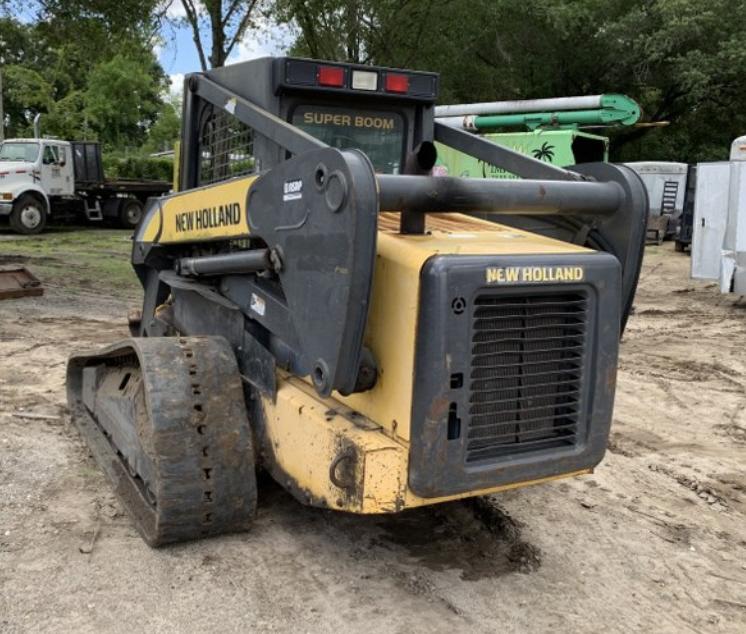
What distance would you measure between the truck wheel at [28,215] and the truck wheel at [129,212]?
2.49 metres

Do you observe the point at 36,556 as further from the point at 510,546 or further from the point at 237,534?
the point at 510,546

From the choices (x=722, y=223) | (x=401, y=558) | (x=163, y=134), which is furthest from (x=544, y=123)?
(x=163, y=134)

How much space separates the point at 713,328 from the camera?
10.5 m

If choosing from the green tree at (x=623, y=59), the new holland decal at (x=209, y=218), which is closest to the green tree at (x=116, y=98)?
the green tree at (x=623, y=59)

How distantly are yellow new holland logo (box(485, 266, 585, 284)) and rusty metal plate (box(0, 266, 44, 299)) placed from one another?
8566mm

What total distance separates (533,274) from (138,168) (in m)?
29.6

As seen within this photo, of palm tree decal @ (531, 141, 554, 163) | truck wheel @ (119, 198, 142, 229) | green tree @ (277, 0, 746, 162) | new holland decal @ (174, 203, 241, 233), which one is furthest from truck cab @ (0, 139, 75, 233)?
new holland decal @ (174, 203, 241, 233)

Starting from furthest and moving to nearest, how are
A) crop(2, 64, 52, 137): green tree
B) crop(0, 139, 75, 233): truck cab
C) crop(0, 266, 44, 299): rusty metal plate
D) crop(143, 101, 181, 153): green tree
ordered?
1. crop(143, 101, 181, 153): green tree
2. crop(2, 64, 52, 137): green tree
3. crop(0, 139, 75, 233): truck cab
4. crop(0, 266, 44, 299): rusty metal plate

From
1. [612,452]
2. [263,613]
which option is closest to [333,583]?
[263,613]

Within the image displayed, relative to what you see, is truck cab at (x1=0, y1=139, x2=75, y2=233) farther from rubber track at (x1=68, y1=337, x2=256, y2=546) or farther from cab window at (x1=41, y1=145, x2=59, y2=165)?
rubber track at (x1=68, y1=337, x2=256, y2=546)

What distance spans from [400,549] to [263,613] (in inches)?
32.7

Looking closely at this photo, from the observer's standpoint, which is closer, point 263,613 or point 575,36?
point 263,613

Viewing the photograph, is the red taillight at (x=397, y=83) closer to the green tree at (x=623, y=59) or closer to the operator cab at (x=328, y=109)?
the operator cab at (x=328, y=109)

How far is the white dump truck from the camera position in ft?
60.2
